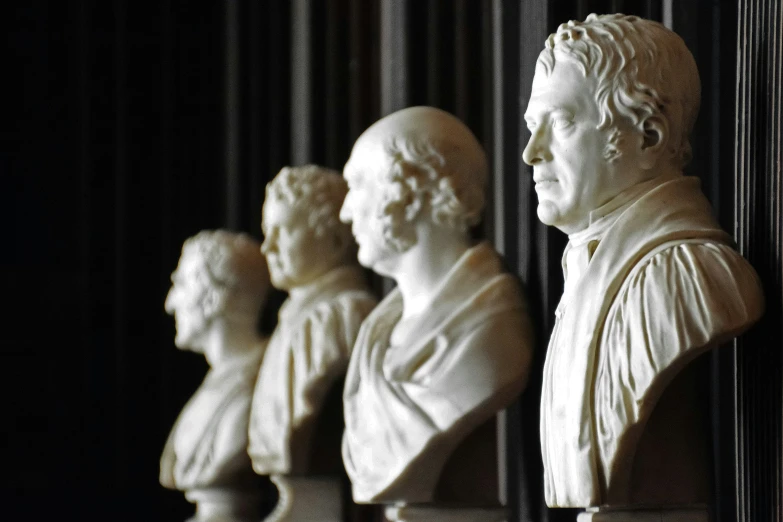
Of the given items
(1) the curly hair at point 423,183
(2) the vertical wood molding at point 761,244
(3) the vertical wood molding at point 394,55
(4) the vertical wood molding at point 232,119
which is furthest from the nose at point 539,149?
(4) the vertical wood molding at point 232,119

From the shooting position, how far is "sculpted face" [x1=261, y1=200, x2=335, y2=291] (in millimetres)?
5496

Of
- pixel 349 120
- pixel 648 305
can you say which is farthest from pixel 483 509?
pixel 349 120

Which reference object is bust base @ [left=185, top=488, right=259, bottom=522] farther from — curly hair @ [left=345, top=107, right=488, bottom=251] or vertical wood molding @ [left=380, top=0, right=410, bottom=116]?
Answer: vertical wood molding @ [left=380, top=0, right=410, bottom=116]

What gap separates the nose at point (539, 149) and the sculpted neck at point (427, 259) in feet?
3.13

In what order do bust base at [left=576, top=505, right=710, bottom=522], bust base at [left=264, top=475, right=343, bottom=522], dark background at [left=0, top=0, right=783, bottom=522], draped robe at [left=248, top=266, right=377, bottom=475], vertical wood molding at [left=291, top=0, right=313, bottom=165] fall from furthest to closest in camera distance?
dark background at [left=0, top=0, right=783, bottom=522]
vertical wood molding at [left=291, top=0, right=313, bottom=165]
bust base at [left=264, top=475, right=343, bottom=522]
draped robe at [left=248, top=266, right=377, bottom=475]
bust base at [left=576, top=505, right=710, bottom=522]

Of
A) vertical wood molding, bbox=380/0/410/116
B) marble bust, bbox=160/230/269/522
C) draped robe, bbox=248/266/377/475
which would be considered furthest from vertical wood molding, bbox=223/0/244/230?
draped robe, bbox=248/266/377/475

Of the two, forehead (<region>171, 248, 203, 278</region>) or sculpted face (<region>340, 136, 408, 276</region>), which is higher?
sculpted face (<region>340, 136, 408, 276</region>)

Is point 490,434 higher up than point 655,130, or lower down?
lower down

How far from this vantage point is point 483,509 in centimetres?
468

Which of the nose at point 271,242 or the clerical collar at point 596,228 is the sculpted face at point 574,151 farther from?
the nose at point 271,242

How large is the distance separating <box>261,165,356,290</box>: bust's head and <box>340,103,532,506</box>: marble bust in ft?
1.92

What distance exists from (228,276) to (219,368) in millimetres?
337

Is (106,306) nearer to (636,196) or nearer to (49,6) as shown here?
(49,6)

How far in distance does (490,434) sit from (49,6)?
4.19 meters
